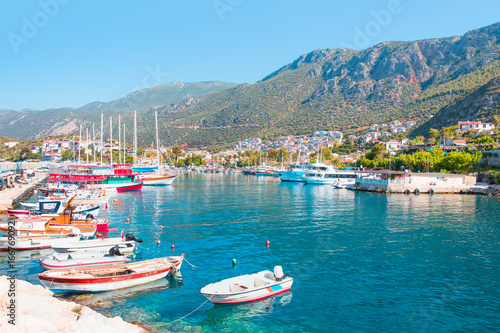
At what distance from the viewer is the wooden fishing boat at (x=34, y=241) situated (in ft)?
69.9

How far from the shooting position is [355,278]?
1708cm

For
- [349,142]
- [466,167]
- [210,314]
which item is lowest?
[210,314]

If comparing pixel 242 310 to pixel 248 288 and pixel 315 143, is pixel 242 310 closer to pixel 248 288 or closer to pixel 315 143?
pixel 248 288

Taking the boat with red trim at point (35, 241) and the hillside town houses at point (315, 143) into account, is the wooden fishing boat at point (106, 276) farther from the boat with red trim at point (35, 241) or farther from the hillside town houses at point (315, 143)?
the hillside town houses at point (315, 143)

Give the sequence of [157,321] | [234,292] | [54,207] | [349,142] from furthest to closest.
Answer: [349,142], [54,207], [234,292], [157,321]

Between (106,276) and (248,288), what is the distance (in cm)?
687

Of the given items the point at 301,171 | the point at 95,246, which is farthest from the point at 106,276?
the point at 301,171

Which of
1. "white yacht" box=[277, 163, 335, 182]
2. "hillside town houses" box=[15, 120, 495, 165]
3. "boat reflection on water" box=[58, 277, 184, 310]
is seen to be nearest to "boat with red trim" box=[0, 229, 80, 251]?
"boat reflection on water" box=[58, 277, 184, 310]

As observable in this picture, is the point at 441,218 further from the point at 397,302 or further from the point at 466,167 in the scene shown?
the point at 466,167

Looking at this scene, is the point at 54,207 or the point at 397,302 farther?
the point at 54,207

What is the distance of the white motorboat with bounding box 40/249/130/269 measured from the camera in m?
17.1

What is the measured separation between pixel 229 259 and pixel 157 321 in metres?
7.95

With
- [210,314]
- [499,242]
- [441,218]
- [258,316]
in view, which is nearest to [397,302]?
[258,316]

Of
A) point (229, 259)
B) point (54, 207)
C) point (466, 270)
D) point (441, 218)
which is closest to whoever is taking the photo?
point (466, 270)
